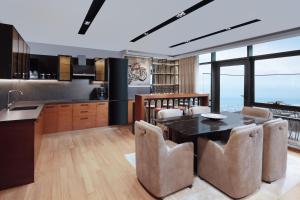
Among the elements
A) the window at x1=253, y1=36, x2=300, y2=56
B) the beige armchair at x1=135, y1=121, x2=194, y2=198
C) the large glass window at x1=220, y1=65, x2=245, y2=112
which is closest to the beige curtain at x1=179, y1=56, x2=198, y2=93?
the large glass window at x1=220, y1=65, x2=245, y2=112

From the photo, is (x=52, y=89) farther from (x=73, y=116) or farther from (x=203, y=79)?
(x=203, y=79)

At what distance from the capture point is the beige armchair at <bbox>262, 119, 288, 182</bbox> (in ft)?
7.39

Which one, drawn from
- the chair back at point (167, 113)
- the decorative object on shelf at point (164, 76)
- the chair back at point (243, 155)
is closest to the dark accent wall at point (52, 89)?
the decorative object on shelf at point (164, 76)

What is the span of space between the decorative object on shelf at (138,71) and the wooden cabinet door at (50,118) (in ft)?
8.46

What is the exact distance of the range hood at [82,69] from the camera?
4885 mm

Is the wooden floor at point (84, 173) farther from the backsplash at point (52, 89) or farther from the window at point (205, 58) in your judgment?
the window at point (205, 58)

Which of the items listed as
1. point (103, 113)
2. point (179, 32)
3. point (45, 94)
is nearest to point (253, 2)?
point (179, 32)

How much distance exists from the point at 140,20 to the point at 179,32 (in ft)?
3.37

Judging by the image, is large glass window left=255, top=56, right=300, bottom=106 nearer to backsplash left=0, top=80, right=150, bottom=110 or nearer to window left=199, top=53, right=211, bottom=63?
window left=199, top=53, right=211, bottom=63

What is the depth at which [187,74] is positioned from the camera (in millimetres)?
6203

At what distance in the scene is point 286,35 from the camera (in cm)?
335

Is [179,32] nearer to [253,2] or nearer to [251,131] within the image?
[253,2]

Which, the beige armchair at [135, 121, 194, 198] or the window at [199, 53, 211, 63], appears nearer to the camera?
the beige armchair at [135, 121, 194, 198]

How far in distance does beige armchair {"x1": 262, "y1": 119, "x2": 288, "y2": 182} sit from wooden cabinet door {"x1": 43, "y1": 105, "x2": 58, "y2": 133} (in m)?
4.53
